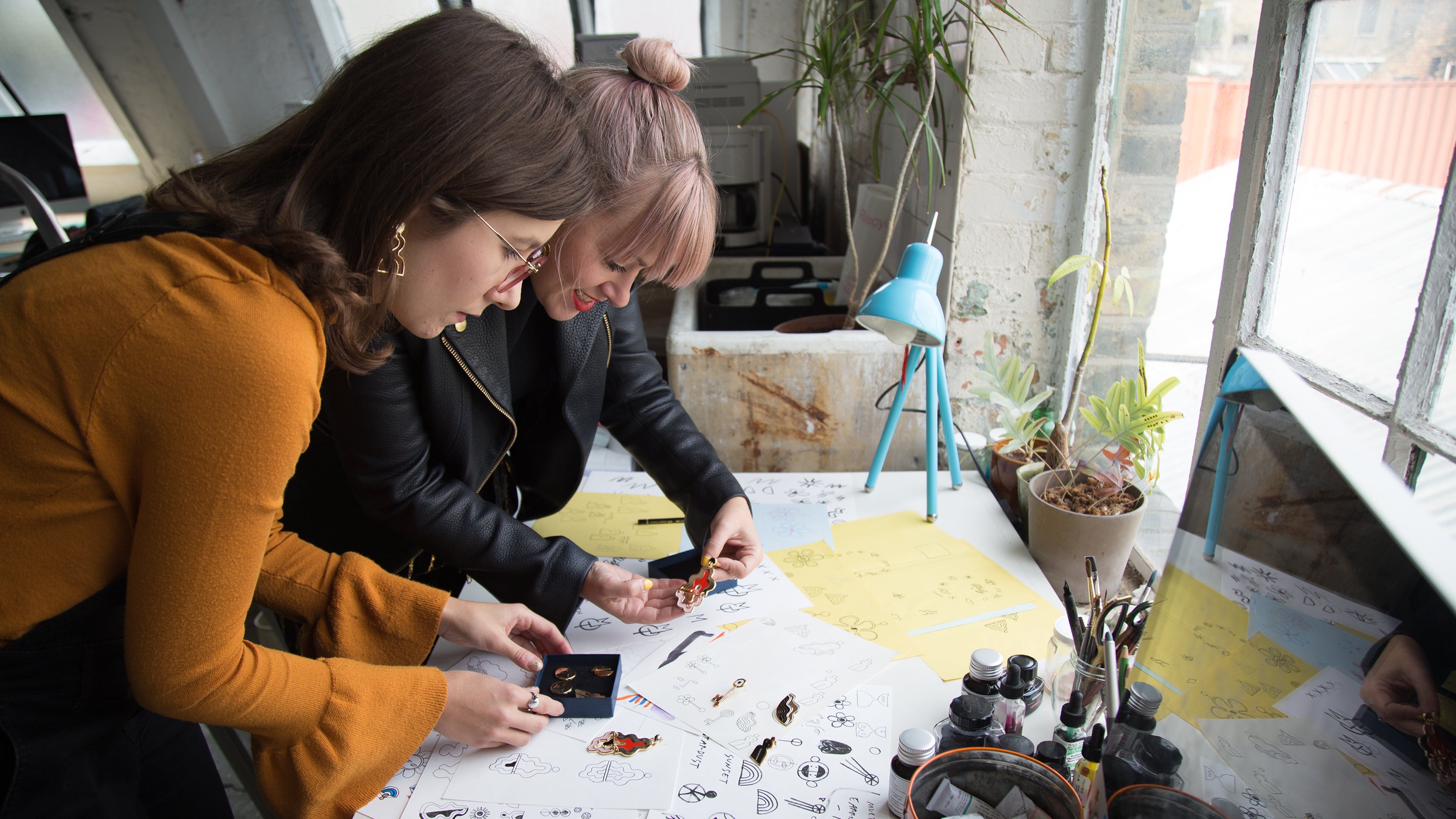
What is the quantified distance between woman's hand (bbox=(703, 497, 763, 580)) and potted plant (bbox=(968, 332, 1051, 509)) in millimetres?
494

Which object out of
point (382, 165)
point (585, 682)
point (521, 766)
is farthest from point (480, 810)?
point (382, 165)

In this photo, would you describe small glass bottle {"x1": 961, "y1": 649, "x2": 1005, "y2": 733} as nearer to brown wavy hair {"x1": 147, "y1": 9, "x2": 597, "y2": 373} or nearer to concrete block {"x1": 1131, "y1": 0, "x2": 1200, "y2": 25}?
brown wavy hair {"x1": 147, "y1": 9, "x2": 597, "y2": 373}

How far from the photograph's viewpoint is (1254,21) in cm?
119

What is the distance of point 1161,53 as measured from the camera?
4.67ft

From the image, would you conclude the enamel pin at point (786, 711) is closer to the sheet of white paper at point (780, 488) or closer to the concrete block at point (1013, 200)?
the sheet of white paper at point (780, 488)

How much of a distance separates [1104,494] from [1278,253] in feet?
1.39

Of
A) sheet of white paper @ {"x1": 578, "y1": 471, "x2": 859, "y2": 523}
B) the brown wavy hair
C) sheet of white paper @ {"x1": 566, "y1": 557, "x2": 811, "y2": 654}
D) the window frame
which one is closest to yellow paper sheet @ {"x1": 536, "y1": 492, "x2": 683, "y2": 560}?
sheet of white paper @ {"x1": 578, "y1": 471, "x2": 859, "y2": 523}

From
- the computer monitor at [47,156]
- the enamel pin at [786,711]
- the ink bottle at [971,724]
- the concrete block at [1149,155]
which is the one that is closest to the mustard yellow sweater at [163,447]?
the enamel pin at [786,711]

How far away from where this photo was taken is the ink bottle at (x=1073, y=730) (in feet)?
2.57

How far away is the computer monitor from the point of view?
4.00 m

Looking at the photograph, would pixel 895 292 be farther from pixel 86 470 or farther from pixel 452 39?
pixel 86 470

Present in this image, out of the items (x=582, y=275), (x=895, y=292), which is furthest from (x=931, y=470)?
(x=582, y=275)

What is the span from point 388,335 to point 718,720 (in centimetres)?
59

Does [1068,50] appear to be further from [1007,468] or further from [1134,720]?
[1134,720]
